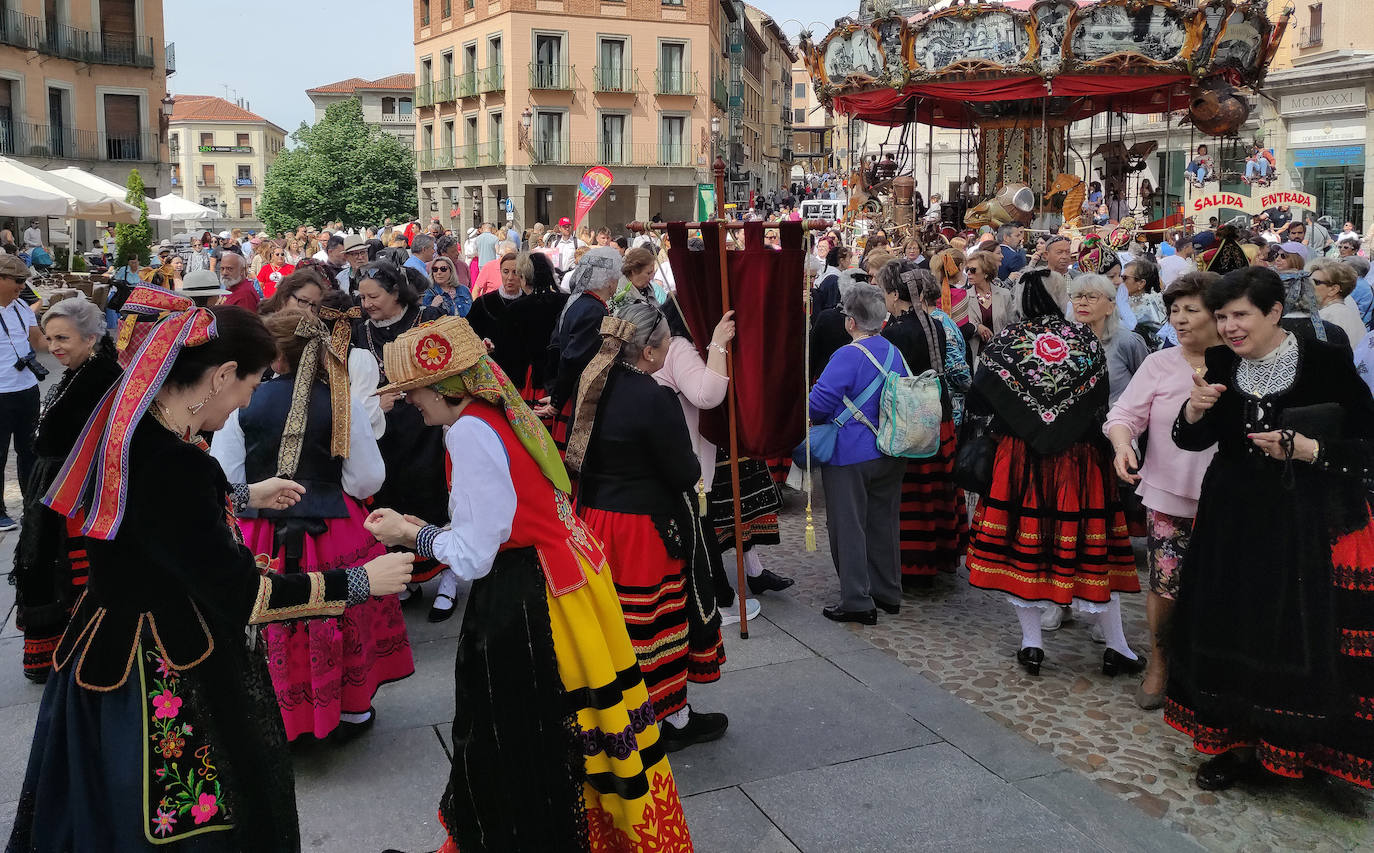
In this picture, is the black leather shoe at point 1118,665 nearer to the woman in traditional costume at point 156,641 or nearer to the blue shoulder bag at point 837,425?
the blue shoulder bag at point 837,425

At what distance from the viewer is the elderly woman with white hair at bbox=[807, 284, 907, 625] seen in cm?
586

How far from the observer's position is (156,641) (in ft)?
8.21

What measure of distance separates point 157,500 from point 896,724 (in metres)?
3.23

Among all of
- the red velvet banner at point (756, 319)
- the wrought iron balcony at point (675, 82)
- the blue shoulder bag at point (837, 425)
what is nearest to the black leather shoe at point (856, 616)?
the blue shoulder bag at point (837, 425)

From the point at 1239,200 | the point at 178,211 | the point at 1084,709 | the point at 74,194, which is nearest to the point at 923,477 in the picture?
the point at 1084,709

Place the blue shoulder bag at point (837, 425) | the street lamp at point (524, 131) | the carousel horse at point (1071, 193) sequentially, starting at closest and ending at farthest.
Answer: the blue shoulder bag at point (837, 425) < the carousel horse at point (1071, 193) < the street lamp at point (524, 131)

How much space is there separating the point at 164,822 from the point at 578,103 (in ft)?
147

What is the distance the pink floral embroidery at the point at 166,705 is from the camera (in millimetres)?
2492

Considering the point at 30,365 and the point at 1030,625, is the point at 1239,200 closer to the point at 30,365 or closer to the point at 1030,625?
the point at 1030,625

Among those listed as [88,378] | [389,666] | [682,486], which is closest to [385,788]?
[389,666]

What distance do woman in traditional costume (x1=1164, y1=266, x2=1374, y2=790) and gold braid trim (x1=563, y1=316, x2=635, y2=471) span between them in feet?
6.72

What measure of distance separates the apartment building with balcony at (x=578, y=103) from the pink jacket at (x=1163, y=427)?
40.5 meters

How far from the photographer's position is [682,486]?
4.05m

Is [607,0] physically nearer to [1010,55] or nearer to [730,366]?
[1010,55]
